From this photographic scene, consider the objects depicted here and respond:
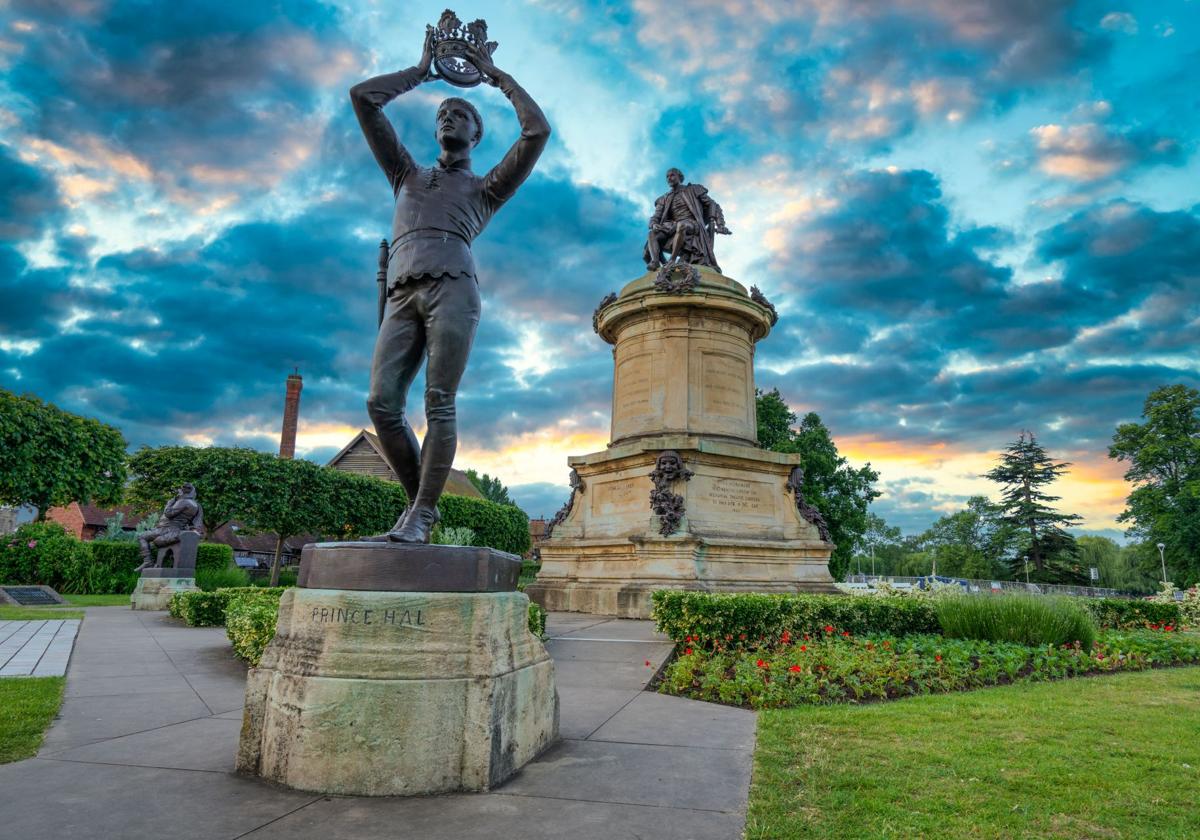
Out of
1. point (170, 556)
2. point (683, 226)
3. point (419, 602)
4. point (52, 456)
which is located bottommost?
point (419, 602)

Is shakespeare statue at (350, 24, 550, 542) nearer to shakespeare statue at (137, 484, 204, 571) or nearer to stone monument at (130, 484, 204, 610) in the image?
stone monument at (130, 484, 204, 610)

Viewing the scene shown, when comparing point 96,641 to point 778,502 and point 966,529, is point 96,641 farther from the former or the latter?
point 966,529

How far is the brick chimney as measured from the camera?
177ft

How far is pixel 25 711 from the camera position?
4992 mm

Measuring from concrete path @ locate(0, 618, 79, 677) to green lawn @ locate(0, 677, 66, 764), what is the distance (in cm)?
67

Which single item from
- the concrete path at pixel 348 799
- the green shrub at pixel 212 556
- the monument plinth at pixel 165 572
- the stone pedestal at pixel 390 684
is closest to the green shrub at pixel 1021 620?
the concrete path at pixel 348 799

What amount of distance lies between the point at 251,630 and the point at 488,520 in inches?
1491

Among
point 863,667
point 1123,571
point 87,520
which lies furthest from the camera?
point 1123,571

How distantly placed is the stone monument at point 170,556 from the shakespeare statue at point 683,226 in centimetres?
1357

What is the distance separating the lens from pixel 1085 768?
13.7 ft

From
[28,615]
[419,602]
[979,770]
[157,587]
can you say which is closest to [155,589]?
[157,587]

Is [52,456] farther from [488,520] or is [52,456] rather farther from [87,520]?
[87,520]

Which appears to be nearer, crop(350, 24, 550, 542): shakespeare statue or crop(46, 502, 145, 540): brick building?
crop(350, 24, 550, 542): shakespeare statue

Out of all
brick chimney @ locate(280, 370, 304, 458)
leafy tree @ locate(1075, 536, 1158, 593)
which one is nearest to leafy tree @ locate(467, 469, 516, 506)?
brick chimney @ locate(280, 370, 304, 458)
